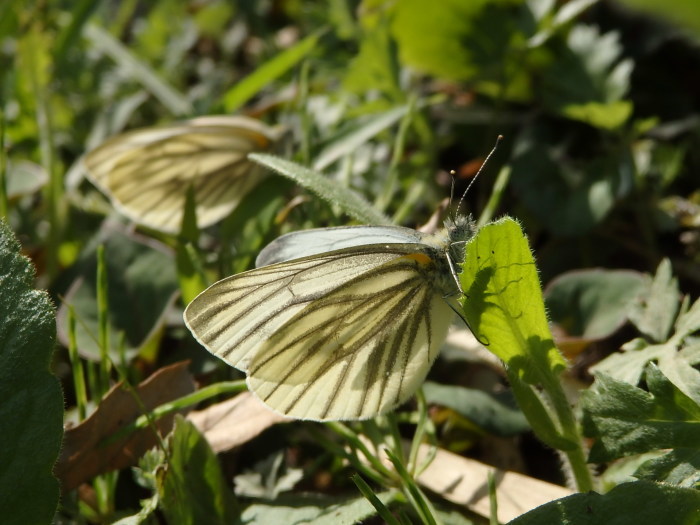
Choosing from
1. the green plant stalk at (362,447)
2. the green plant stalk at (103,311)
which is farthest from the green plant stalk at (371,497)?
the green plant stalk at (103,311)

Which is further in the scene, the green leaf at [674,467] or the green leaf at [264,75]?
the green leaf at [264,75]

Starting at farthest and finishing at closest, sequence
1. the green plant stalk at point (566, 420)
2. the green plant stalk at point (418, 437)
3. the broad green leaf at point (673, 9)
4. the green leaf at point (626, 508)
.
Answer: the green plant stalk at point (418, 437), the green plant stalk at point (566, 420), the green leaf at point (626, 508), the broad green leaf at point (673, 9)

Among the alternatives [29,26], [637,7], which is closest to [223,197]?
[29,26]

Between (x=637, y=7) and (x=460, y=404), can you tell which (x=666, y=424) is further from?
(x=637, y=7)

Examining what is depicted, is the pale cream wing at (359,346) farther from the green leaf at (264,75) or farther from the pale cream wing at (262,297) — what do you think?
the green leaf at (264,75)

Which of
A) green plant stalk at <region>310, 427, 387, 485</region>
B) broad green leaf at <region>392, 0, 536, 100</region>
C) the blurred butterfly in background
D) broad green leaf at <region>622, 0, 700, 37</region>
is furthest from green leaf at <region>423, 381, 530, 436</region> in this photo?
broad green leaf at <region>622, 0, 700, 37</region>

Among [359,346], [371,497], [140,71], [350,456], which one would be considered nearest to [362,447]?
[350,456]

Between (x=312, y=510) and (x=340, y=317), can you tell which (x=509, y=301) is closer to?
(x=340, y=317)
